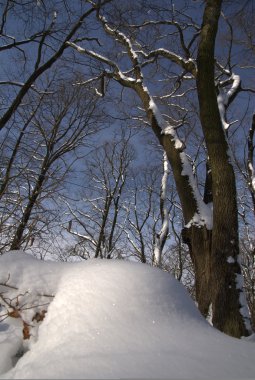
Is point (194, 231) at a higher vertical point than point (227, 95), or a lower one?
lower

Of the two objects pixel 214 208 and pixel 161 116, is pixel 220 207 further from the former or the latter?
→ pixel 161 116

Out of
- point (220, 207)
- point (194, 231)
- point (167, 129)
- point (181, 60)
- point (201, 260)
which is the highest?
point (181, 60)

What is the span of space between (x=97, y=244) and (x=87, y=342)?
13163 mm

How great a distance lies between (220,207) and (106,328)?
2595 millimetres

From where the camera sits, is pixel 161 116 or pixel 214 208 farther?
pixel 161 116

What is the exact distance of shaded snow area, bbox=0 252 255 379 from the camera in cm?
143

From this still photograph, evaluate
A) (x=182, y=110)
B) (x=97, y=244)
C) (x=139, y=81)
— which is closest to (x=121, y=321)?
(x=139, y=81)

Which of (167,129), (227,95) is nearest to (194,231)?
(167,129)

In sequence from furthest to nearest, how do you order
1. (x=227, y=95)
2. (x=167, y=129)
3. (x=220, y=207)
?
(x=227, y=95), (x=167, y=129), (x=220, y=207)

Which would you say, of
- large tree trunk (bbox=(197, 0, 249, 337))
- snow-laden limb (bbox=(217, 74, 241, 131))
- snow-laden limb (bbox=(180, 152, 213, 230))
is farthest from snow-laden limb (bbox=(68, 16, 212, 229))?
snow-laden limb (bbox=(217, 74, 241, 131))

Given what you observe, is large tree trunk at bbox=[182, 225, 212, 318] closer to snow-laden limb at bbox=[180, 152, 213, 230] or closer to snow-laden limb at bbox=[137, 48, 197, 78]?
snow-laden limb at bbox=[180, 152, 213, 230]

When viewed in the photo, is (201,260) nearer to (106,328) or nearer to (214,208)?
(214,208)

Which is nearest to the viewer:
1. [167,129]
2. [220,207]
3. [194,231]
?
[220,207]

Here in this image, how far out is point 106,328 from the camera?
170 cm
